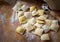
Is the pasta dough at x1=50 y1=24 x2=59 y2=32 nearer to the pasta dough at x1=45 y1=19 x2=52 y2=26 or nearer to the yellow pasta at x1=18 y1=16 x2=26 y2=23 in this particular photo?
the pasta dough at x1=45 y1=19 x2=52 y2=26

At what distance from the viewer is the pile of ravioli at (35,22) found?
0.84 metres

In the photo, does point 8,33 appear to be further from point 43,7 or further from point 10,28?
point 43,7

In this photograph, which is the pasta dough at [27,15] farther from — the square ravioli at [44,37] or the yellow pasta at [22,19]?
the square ravioli at [44,37]

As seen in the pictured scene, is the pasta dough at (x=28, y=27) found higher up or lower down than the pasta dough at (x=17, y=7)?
lower down

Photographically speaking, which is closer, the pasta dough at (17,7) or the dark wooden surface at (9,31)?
the dark wooden surface at (9,31)

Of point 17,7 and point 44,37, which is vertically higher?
point 17,7

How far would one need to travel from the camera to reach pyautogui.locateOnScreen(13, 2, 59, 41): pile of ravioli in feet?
2.77

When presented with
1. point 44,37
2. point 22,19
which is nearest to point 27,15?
point 22,19

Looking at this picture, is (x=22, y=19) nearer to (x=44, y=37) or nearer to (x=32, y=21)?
(x=32, y=21)

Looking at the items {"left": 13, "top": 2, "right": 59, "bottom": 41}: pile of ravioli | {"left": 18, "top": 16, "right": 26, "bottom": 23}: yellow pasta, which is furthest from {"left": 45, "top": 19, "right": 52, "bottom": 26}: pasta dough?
{"left": 18, "top": 16, "right": 26, "bottom": 23}: yellow pasta

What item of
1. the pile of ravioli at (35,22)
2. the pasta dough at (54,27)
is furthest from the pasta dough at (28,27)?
the pasta dough at (54,27)

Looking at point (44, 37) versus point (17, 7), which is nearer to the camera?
point (44, 37)

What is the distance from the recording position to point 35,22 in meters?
0.88

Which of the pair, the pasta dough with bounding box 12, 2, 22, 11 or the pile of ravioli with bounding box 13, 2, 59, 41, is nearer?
the pile of ravioli with bounding box 13, 2, 59, 41
